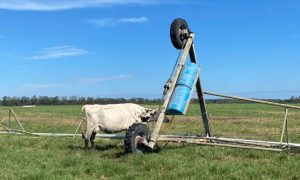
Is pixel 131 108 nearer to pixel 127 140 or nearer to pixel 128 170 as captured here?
pixel 127 140

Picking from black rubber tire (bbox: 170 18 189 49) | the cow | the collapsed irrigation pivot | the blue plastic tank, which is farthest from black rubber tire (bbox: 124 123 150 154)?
black rubber tire (bbox: 170 18 189 49)

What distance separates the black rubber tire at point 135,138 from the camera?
14531 millimetres

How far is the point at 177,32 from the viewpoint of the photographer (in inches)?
648

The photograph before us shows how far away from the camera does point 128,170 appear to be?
12453mm

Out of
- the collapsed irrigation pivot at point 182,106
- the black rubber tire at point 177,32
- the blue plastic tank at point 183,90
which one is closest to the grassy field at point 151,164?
the collapsed irrigation pivot at point 182,106

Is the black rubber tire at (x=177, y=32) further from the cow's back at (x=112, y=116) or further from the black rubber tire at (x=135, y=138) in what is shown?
the black rubber tire at (x=135, y=138)

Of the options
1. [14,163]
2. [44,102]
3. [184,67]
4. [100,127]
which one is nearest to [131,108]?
[100,127]

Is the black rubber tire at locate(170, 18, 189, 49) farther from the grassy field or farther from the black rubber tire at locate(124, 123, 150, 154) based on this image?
the grassy field

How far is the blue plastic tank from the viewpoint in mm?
15352

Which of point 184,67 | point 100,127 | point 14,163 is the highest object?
point 184,67

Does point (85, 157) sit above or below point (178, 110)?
below

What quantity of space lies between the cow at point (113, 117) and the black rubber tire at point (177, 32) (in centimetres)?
238

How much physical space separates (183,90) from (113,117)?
2.67 m

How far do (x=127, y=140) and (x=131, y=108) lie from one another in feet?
8.97
